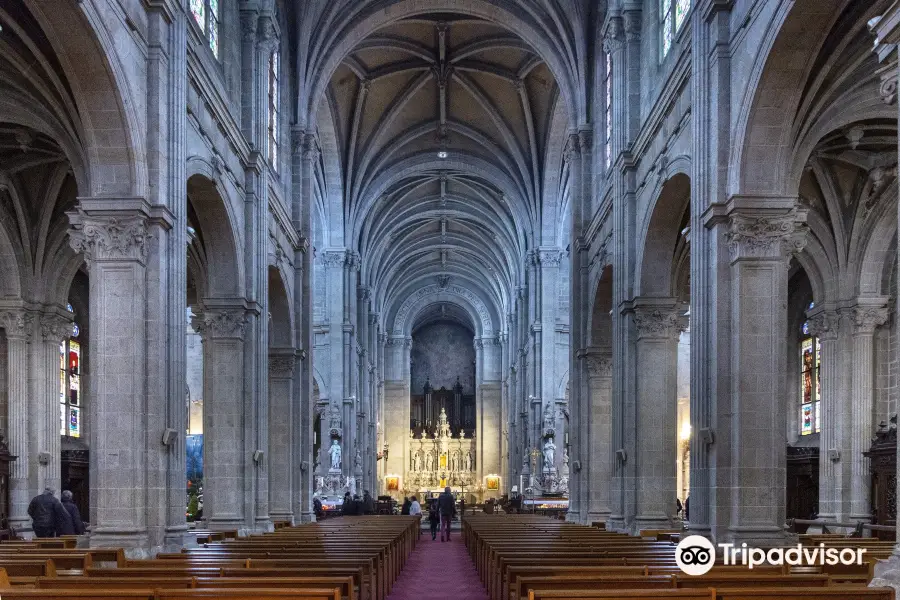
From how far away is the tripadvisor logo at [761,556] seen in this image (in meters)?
10.4

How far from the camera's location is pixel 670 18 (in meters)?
21.3

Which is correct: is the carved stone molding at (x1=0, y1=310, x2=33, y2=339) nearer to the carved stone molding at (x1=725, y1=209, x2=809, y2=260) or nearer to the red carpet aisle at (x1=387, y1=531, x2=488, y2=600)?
the red carpet aisle at (x1=387, y1=531, x2=488, y2=600)

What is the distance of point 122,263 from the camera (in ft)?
49.9

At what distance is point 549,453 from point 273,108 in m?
22.2

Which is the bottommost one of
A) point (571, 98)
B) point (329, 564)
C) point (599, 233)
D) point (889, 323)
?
point (329, 564)

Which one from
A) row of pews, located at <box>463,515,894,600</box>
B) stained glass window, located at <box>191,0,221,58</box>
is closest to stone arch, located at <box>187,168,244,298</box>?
stained glass window, located at <box>191,0,221,58</box>

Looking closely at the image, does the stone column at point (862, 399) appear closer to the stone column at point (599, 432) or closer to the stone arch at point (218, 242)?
the stone column at point (599, 432)

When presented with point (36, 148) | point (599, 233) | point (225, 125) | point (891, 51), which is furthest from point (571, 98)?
point (891, 51)

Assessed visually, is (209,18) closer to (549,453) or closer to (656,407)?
(656,407)

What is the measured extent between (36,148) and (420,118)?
2429 centimetres

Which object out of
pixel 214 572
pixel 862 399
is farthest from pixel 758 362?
pixel 862 399

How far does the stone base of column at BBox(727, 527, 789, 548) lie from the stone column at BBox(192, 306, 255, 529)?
11605 mm

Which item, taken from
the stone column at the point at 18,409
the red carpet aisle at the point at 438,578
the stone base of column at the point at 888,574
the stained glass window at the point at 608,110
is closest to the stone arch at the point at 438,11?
the stained glass window at the point at 608,110

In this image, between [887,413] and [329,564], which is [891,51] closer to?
[329,564]
